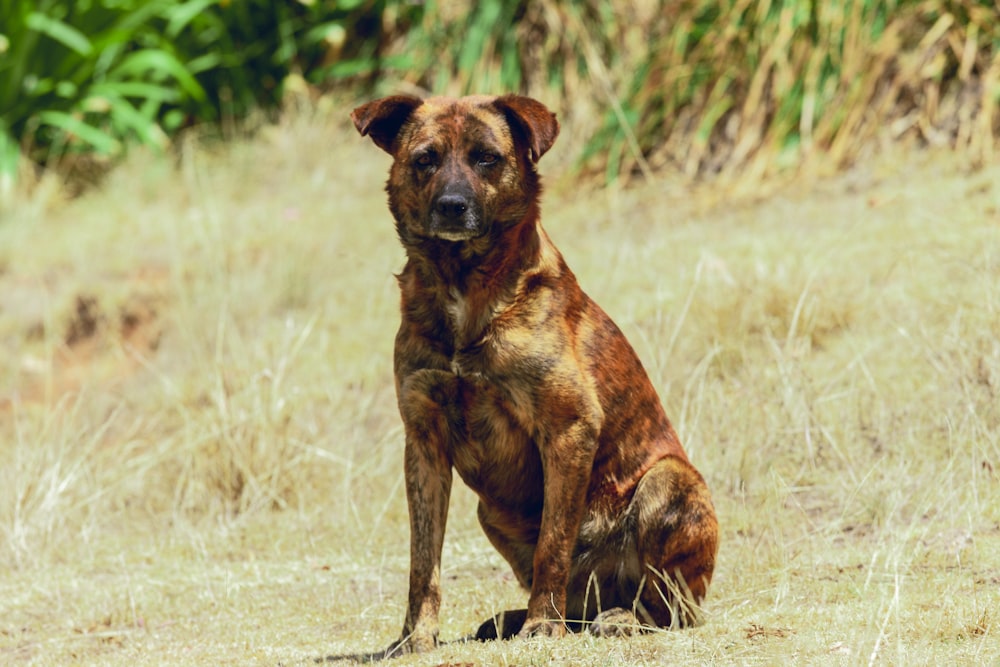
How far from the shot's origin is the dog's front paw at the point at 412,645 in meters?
4.18

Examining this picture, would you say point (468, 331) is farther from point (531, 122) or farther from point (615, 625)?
point (615, 625)

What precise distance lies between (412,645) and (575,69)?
718 cm

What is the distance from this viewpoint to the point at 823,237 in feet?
25.8

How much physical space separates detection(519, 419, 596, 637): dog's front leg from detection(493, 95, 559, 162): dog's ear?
0.85m

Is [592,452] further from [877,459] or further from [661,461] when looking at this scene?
[877,459]

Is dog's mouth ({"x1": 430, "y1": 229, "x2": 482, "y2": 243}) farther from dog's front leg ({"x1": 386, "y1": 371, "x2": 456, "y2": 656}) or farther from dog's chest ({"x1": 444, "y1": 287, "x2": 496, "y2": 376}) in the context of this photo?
dog's front leg ({"x1": 386, "y1": 371, "x2": 456, "y2": 656})

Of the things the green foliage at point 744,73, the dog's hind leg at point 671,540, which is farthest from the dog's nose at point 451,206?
the green foliage at point 744,73

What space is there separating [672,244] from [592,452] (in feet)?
14.0

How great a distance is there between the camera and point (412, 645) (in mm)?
4203

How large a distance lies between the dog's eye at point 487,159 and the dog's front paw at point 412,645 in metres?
1.43

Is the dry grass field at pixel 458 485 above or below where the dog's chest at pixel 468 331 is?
below

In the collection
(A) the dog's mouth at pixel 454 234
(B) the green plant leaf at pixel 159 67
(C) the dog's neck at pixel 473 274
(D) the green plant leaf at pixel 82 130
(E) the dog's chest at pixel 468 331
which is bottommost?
(E) the dog's chest at pixel 468 331

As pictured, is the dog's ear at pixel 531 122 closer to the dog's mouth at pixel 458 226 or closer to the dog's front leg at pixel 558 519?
the dog's mouth at pixel 458 226

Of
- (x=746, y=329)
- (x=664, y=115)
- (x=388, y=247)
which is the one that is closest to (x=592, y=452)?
(x=746, y=329)
